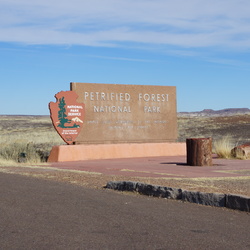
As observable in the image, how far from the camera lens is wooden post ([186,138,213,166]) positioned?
62.5 feet

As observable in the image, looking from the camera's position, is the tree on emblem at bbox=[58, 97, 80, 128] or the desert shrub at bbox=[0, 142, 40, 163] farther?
the tree on emblem at bbox=[58, 97, 80, 128]

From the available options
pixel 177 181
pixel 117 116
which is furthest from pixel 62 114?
pixel 177 181

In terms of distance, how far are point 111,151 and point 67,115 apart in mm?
2831

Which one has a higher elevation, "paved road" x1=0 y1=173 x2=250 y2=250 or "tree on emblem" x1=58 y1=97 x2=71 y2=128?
"tree on emblem" x1=58 y1=97 x2=71 y2=128

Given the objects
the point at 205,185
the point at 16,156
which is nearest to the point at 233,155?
the point at 16,156

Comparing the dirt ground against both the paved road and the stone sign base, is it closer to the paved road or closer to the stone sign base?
the paved road

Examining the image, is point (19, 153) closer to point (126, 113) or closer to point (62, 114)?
point (62, 114)

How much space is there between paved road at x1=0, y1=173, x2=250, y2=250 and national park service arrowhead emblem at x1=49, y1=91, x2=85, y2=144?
11.9m

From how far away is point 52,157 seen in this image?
2252 cm

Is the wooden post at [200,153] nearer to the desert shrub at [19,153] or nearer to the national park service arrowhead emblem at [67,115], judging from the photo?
A: the national park service arrowhead emblem at [67,115]

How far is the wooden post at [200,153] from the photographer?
19.1m

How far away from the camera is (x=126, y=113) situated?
2562 cm

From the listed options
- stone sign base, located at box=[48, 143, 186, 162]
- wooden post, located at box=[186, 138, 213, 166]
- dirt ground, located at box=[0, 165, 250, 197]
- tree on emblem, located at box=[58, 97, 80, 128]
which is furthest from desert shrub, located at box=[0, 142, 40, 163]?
wooden post, located at box=[186, 138, 213, 166]

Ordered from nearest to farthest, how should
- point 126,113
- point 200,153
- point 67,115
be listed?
1. point 200,153
2. point 67,115
3. point 126,113
